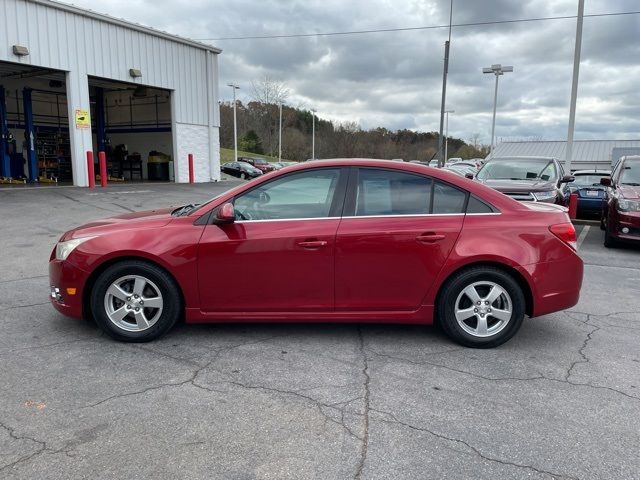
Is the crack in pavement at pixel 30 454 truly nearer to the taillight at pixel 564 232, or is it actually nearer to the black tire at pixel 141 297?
the black tire at pixel 141 297

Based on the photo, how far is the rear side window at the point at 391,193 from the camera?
13.8 ft

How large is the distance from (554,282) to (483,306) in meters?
0.64

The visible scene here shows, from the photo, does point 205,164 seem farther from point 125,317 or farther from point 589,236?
point 125,317

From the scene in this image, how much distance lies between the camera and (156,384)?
3482 millimetres

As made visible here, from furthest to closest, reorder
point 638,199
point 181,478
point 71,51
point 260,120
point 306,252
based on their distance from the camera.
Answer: point 260,120 < point 71,51 < point 638,199 < point 306,252 < point 181,478

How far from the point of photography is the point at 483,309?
417cm

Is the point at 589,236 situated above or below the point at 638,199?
below

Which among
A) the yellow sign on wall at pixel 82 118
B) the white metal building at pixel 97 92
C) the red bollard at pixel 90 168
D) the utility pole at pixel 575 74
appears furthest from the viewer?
the red bollard at pixel 90 168

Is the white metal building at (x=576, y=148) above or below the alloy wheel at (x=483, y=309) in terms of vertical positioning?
above

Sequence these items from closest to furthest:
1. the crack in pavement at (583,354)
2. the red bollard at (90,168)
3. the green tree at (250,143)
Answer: the crack in pavement at (583,354) < the red bollard at (90,168) < the green tree at (250,143)

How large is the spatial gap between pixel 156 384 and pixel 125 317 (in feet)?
3.11

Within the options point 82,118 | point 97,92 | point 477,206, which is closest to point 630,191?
point 477,206

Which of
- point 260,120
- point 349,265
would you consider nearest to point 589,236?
point 349,265

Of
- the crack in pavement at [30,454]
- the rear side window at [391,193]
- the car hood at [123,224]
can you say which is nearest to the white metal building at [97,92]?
the car hood at [123,224]
